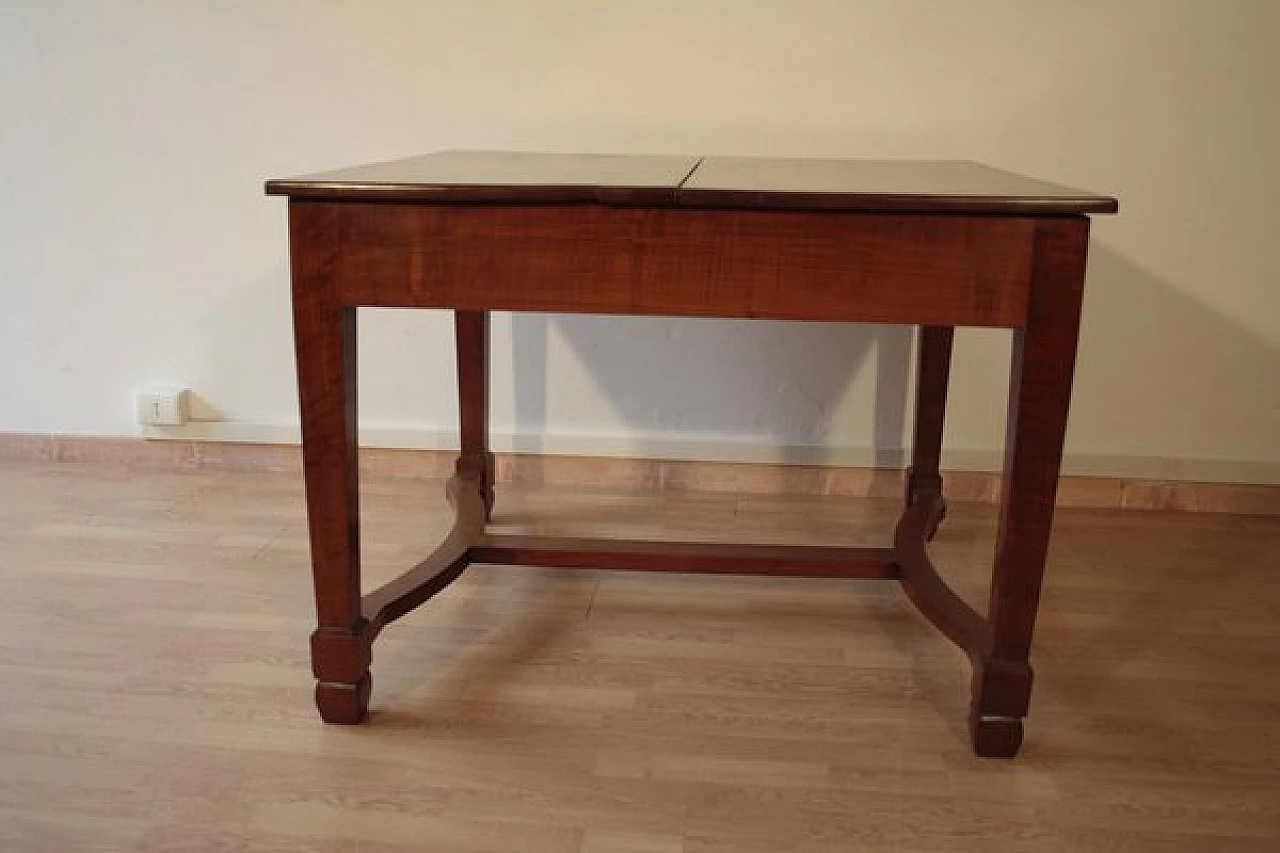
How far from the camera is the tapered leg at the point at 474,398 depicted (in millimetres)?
1925

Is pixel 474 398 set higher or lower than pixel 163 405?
higher

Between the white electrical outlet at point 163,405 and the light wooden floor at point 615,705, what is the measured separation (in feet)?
1.05

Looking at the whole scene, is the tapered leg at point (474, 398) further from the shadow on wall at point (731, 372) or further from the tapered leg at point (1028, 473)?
the tapered leg at point (1028, 473)

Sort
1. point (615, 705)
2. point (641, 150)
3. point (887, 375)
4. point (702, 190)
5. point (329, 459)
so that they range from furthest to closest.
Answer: point (887, 375)
point (641, 150)
point (615, 705)
point (329, 459)
point (702, 190)

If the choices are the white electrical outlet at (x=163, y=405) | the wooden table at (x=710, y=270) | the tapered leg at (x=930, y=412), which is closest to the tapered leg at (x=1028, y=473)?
the wooden table at (x=710, y=270)

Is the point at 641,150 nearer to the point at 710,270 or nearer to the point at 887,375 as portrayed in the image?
the point at 887,375

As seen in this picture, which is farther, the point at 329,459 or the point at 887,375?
the point at 887,375

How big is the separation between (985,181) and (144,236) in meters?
1.80

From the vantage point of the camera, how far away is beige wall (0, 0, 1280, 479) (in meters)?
2.09

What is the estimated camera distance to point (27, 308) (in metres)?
2.38

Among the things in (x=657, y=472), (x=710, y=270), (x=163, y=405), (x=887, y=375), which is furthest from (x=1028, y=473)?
(x=163, y=405)

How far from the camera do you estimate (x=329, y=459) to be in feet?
4.37

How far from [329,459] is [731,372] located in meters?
1.14

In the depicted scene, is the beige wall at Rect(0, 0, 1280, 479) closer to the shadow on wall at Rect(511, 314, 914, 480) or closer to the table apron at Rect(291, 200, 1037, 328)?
the shadow on wall at Rect(511, 314, 914, 480)
